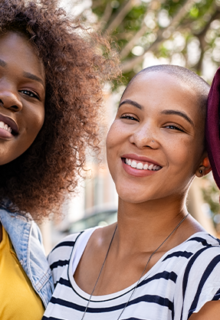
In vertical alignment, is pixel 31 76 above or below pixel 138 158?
above

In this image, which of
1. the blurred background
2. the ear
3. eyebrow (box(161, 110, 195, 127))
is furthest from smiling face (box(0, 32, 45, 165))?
the blurred background

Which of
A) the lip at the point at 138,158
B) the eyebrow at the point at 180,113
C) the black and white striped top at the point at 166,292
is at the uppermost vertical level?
the eyebrow at the point at 180,113

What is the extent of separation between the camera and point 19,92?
Result: 97.6 inches

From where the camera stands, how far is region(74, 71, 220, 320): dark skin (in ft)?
7.24

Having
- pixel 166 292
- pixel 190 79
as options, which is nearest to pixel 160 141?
pixel 190 79

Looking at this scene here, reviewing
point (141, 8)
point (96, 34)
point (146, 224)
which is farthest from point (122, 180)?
point (141, 8)

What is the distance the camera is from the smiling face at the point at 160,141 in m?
2.19

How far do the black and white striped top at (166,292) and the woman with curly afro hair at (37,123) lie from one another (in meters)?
0.20

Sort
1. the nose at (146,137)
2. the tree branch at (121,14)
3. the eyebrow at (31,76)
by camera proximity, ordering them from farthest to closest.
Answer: the tree branch at (121,14) < the eyebrow at (31,76) < the nose at (146,137)

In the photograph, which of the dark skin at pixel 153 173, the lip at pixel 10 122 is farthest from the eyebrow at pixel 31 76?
the dark skin at pixel 153 173

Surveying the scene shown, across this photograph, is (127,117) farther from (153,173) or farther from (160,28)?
(160,28)

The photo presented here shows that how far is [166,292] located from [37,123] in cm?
127

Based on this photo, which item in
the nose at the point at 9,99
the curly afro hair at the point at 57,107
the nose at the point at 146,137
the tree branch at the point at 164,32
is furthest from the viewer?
the tree branch at the point at 164,32

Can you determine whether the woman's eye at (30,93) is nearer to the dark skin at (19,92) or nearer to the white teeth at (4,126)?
the dark skin at (19,92)
